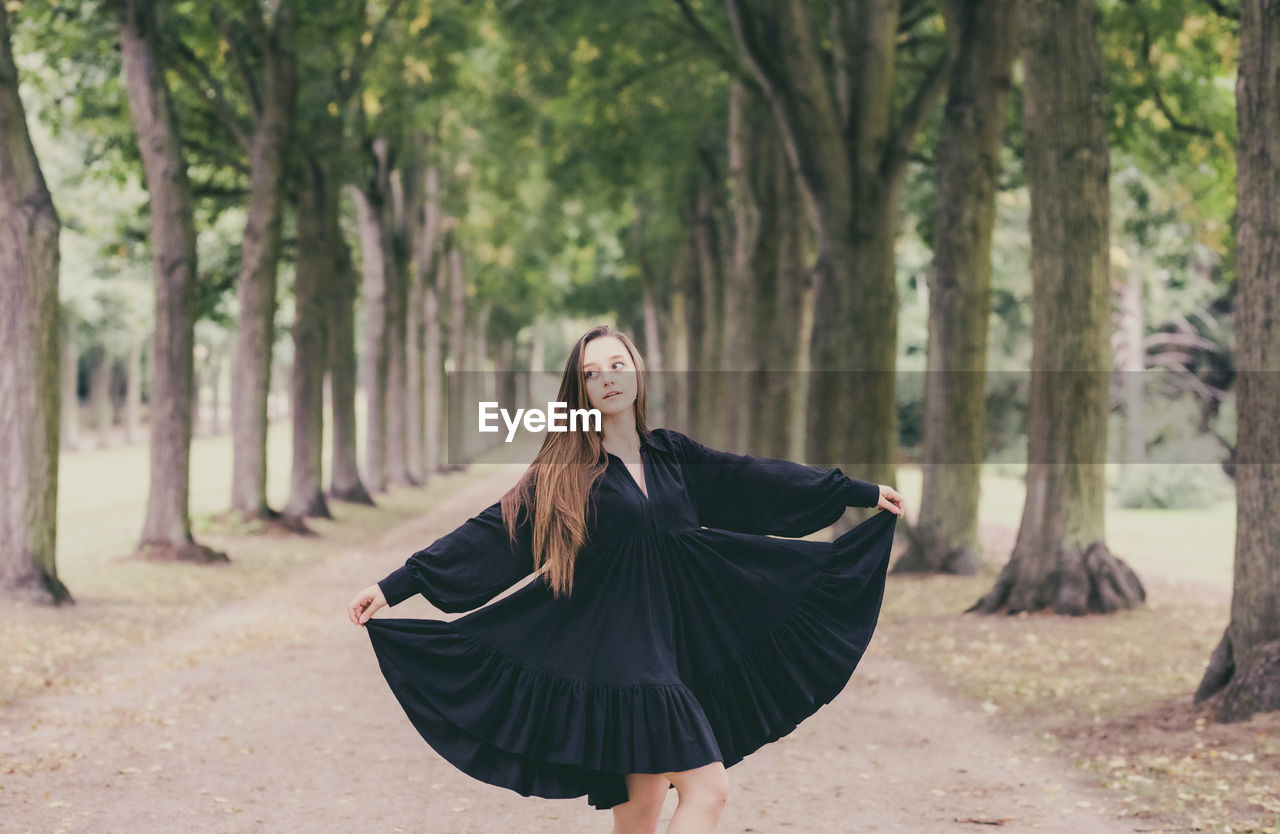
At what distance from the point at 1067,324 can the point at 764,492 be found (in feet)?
30.0

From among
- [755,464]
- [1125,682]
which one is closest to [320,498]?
[1125,682]

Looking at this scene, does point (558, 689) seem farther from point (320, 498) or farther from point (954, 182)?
point (320, 498)

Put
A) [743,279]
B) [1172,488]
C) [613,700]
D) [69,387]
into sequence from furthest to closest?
[69,387] < [1172,488] < [743,279] < [613,700]

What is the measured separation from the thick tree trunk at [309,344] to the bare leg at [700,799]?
20077 millimetres

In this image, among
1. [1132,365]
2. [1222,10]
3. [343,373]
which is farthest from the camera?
[1132,365]

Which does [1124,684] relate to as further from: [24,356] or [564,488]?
[24,356]

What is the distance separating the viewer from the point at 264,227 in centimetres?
2045

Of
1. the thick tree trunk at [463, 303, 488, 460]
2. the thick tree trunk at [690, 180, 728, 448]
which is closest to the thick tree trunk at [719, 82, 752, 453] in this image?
the thick tree trunk at [690, 180, 728, 448]

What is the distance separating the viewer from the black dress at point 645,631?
4531 mm

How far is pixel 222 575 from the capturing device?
56.0 ft

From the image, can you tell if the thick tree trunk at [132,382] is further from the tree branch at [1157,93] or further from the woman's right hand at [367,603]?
the woman's right hand at [367,603]

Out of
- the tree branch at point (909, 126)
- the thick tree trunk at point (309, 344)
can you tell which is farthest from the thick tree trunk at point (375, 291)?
the tree branch at point (909, 126)

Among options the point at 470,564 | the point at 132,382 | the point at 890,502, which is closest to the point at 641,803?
the point at 470,564

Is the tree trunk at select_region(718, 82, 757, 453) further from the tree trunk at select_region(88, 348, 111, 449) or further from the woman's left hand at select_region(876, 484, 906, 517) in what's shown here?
the tree trunk at select_region(88, 348, 111, 449)
